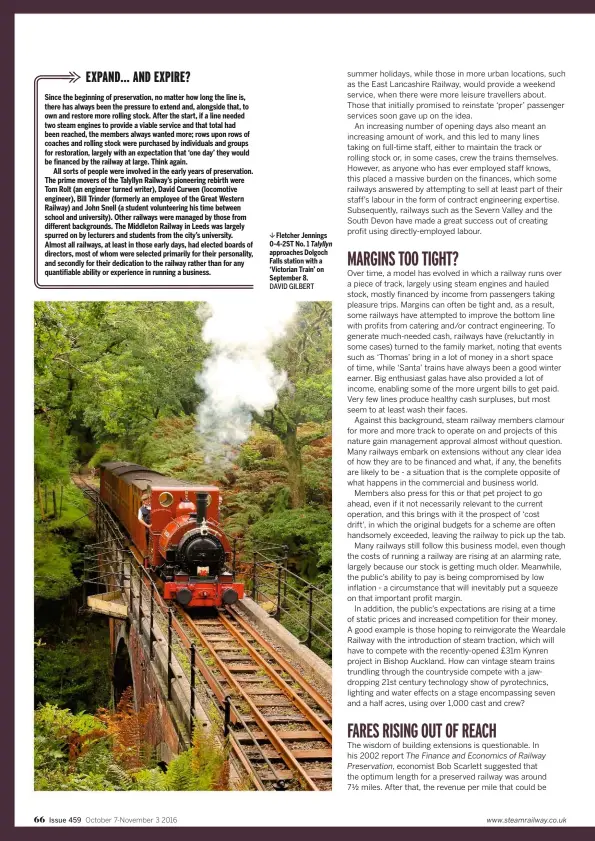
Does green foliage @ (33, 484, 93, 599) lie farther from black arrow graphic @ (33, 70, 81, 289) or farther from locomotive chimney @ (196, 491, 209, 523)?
black arrow graphic @ (33, 70, 81, 289)

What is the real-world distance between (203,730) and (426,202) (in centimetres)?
550

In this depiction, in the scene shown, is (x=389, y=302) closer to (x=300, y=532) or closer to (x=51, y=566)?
(x=300, y=532)

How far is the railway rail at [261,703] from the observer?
7.99 metres

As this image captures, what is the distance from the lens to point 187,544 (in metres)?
13.0

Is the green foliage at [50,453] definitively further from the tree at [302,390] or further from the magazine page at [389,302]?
the magazine page at [389,302]

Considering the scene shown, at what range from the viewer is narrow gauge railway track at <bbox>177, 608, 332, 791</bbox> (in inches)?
314

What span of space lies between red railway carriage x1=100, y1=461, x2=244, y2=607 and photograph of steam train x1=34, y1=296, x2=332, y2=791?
3 centimetres

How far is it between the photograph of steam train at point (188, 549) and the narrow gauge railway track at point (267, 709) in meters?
0.03

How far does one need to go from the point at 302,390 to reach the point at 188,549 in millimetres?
4090

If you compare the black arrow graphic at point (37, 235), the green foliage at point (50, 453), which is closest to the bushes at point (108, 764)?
the black arrow graphic at point (37, 235)

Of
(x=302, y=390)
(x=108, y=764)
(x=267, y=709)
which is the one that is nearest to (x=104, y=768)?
(x=108, y=764)

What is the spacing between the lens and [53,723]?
8211mm
